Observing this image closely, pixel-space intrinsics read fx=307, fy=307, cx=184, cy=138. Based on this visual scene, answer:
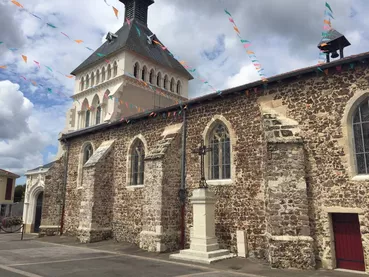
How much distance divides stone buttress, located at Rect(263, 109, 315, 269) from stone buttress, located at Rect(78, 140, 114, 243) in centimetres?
792

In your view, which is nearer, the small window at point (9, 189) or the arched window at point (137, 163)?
the arched window at point (137, 163)

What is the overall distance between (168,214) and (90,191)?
4584 mm

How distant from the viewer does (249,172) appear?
9.81 m

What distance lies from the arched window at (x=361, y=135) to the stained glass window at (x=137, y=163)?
8.38 metres

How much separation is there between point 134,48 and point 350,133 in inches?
711

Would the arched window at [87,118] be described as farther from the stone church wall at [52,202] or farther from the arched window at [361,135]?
the arched window at [361,135]

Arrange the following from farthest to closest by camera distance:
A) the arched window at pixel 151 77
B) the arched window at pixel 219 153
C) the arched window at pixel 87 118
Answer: the arched window at pixel 87 118, the arched window at pixel 151 77, the arched window at pixel 219 153

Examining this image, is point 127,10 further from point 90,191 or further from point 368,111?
point 368,111

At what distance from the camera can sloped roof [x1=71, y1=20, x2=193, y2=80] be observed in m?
23.3

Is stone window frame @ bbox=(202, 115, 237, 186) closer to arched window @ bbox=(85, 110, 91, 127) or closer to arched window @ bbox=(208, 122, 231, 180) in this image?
arched window @ bbox=(208, 122, 231, 180)

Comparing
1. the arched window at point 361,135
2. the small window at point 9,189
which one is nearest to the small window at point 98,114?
the small window at point 9,189

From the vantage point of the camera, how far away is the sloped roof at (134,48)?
23.3 meters

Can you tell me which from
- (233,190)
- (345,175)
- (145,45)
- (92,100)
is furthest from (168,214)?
(145,45)

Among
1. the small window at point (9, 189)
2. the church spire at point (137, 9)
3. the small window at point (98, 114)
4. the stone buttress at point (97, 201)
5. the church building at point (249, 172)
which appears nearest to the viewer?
the church building at point (249, 172)
